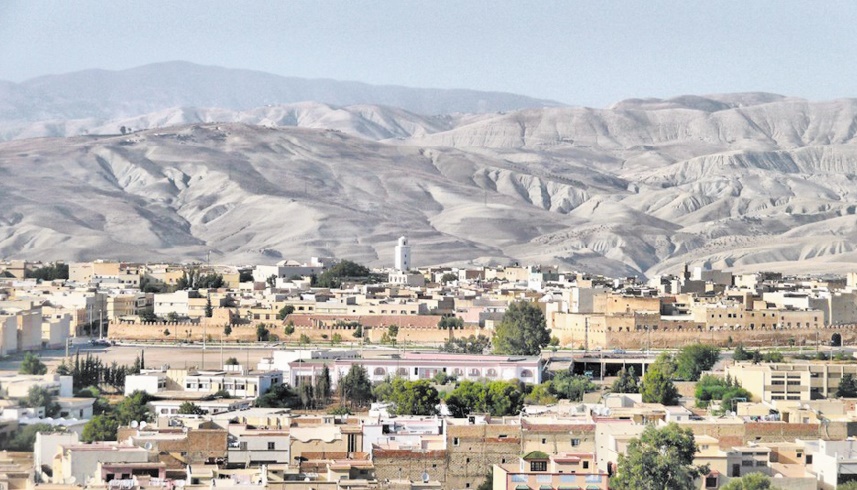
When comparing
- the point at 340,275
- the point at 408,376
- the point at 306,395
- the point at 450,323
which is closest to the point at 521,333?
the point at 450,323

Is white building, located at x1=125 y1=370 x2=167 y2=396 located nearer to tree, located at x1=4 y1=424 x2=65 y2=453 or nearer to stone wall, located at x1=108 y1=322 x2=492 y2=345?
tree, located at x1=4 y1=424 x2=65 y2=453

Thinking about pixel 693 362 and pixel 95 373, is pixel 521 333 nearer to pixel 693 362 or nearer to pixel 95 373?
pixel 693 362

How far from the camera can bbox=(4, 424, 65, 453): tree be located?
2494cm

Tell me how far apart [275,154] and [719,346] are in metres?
106

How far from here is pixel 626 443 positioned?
75.7 ft

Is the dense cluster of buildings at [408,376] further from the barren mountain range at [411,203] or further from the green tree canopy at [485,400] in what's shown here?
the barren mountain range at [411,203]

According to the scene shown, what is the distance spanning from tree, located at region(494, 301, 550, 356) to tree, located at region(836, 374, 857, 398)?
9200 millimetres

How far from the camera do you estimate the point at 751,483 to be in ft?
66.7

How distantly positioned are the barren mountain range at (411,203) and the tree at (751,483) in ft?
233

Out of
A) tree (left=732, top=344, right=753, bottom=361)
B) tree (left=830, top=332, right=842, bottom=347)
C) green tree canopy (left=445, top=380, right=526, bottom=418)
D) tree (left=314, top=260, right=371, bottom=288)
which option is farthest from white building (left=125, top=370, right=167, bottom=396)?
tree (left=314, top=260, right=371, bottom=288)

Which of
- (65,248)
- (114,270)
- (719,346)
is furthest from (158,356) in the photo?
(65,248)

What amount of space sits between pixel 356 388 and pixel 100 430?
31.6ft

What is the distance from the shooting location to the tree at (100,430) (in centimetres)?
2547

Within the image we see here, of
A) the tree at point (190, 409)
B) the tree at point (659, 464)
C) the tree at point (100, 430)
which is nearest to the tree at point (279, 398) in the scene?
the tree at point (190, 409)
